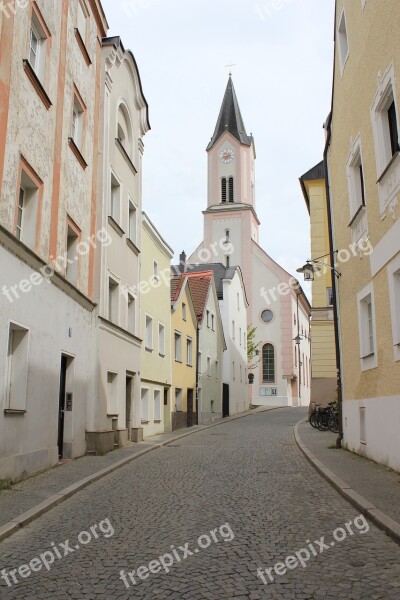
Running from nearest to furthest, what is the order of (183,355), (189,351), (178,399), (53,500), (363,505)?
A: (363,505) < (53,500) < (178,399) < (183,355) < (189,351)

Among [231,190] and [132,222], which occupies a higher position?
[231,190]

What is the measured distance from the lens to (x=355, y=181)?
1430cm

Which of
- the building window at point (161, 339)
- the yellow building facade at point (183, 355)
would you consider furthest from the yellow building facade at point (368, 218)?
the yellow building facade at point (183, 355)

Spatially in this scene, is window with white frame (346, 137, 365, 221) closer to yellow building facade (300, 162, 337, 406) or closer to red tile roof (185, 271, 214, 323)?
yellow building facade (300, 162, 337, 406)

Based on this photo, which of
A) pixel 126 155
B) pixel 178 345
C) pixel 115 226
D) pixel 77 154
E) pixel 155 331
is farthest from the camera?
pixel 178 345

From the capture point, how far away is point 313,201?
83.8 feet

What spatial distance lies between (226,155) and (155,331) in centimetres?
4227

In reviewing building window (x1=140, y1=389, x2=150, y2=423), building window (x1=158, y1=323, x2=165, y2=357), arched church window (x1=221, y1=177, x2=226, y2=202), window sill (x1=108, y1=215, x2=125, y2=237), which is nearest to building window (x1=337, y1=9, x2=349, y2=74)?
window sill (x1=108, y1=215, x2=125, y2=237)

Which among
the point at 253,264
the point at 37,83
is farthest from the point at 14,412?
the point at 253,264

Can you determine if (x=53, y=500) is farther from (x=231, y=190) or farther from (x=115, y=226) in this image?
(x=231, y=190)

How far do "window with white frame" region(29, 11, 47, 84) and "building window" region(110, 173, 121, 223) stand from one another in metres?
→ 5.78

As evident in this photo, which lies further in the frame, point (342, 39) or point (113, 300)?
point (113, 300)

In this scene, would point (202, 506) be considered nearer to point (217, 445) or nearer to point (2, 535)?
point (2, 535)

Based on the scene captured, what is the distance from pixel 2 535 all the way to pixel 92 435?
27.8 ft
